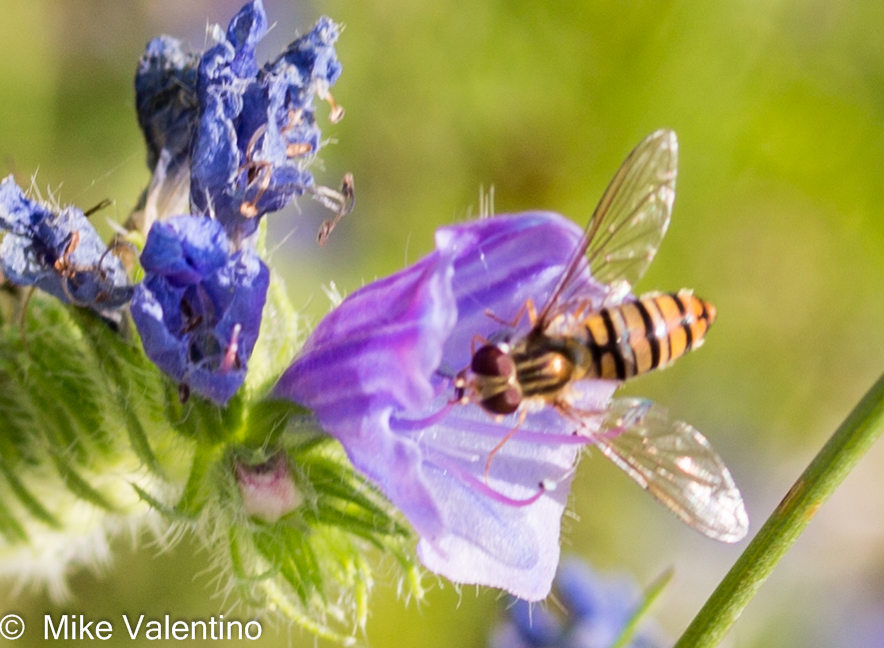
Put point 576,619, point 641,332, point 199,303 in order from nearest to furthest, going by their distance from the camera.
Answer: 1. point 199,303
2. point 641,332
3. point 576,619

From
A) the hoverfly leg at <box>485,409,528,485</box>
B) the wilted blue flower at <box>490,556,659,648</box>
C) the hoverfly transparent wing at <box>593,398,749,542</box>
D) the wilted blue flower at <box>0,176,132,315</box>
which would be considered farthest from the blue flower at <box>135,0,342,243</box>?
the wilted blue flower at <box>490,556,659,648</box>

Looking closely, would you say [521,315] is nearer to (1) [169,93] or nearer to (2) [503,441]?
(2) [503,441]

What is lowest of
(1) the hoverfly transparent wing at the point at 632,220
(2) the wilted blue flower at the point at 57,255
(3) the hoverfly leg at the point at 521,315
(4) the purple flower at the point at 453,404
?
(2) the wilted blue flower at the point at 57,255

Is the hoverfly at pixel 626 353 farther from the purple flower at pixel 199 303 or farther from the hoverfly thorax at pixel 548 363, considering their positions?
the purple flower at pixel 199 303

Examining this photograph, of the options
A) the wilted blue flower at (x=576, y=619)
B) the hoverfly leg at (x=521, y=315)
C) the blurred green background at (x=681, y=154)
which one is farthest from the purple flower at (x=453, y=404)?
the blurred green background at (x=681, y=154)

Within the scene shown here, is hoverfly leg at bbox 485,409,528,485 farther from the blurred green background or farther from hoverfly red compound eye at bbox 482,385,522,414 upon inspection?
the blurred green background

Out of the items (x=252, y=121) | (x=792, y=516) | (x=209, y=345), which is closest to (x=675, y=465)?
(x=792, y=516)

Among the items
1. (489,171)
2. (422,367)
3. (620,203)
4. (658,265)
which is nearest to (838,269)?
(658,265)
